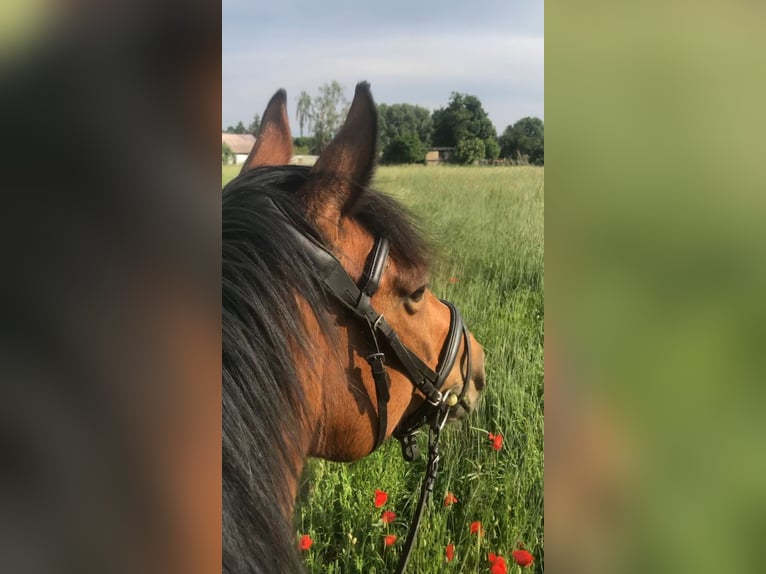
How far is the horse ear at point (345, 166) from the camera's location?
33.7 inches

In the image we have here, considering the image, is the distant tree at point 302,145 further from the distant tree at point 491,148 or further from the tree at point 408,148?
the distant tree at point 491,148

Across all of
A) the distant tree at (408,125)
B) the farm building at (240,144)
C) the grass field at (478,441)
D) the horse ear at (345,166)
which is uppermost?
the distant tree at (408,125)

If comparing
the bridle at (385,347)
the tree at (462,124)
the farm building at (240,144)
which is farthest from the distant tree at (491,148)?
the farm building at (240,144)

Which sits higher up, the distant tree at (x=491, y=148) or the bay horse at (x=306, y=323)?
the distant tree at (x=491, y=148)

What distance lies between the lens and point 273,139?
103 cm

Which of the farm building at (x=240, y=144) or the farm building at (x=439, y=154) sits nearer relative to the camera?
the farm building at (x=240, y=144)

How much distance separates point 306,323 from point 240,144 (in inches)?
13.9
